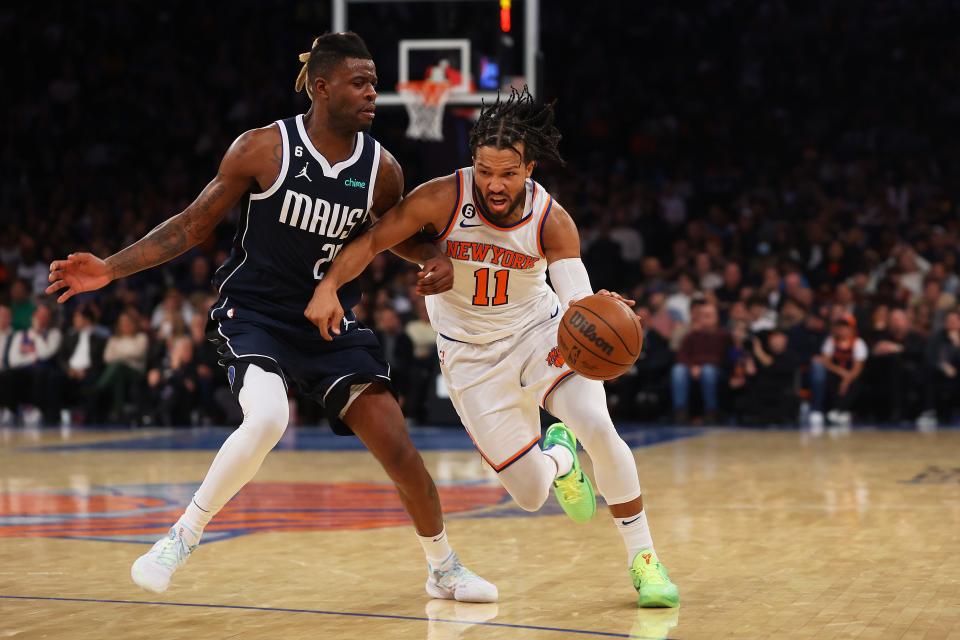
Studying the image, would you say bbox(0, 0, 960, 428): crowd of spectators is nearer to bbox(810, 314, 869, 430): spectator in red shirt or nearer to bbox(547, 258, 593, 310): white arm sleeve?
bbox(810, 314, 869, 430): spectator in red shirt

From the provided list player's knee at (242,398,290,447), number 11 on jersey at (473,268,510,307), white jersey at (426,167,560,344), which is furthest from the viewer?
number 11 on jersey at (473,268,510,307)

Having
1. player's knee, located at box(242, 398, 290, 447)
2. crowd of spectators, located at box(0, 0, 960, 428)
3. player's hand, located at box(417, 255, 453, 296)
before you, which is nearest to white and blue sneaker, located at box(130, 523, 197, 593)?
player's knee, located at box(242, 398, 290, 447)

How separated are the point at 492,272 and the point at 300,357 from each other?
0.82 metres

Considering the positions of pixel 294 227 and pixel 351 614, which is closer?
pixel 351 614

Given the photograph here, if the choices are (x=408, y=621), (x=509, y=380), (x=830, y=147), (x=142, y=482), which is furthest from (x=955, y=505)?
(x=830, y=147)

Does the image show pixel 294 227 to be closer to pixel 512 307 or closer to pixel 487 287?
pixel 487 287

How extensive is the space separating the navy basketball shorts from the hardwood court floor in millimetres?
764

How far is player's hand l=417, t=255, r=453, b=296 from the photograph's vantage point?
482 cm

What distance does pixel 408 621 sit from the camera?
14.5 feet

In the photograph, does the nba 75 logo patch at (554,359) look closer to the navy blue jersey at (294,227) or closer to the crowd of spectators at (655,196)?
the navy blue jersey at (294,227)

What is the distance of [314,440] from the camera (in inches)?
502

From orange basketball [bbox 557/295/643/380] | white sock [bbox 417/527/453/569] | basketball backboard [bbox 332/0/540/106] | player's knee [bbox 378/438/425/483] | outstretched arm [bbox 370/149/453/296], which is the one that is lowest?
white sock [bbox 417/527/453/569]

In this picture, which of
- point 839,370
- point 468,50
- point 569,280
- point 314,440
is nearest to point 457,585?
point 569,280

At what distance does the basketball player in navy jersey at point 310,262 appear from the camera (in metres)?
4.75
